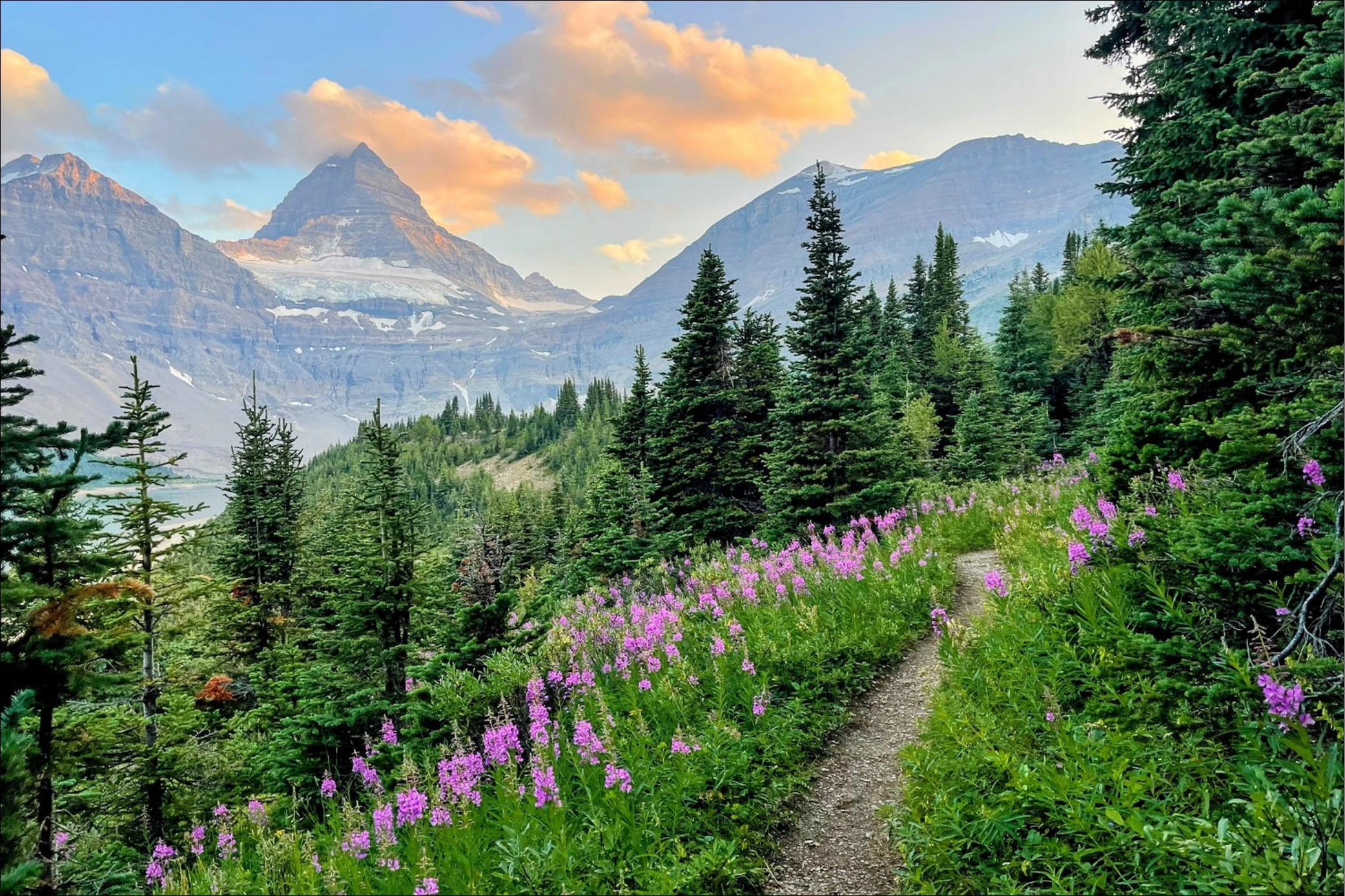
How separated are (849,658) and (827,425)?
29.6 feet

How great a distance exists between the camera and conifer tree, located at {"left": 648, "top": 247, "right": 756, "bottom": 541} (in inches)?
756

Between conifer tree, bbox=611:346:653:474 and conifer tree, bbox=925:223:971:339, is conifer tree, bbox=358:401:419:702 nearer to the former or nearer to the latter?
conifer tree, bbox=611:346:653:474

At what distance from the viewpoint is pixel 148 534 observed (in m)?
8.95

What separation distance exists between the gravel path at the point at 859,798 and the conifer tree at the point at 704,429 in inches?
464

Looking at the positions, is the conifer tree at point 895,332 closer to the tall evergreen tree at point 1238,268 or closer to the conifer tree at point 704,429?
the conifer tree at point 704,429

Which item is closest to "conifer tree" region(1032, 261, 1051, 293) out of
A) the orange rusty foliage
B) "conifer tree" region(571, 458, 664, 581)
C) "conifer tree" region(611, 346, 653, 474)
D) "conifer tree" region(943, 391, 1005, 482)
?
"conifer tree" region(943, 391, 1005, 482)

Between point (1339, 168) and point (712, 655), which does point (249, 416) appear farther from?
point (1339, 168)

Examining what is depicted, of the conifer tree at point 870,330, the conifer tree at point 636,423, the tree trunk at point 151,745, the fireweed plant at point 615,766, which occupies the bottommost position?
the tree trunk at point 151,745

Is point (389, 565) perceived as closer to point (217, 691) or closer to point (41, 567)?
point (41, 567)

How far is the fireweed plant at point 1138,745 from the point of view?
2951 millimetres

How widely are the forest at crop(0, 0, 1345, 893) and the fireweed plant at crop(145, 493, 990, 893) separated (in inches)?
1.5

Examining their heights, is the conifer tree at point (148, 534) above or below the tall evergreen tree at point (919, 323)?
below

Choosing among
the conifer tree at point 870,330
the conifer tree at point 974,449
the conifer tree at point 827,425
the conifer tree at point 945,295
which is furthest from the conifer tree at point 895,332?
the conifer tree at point 827,425

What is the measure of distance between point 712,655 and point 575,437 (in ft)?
338
